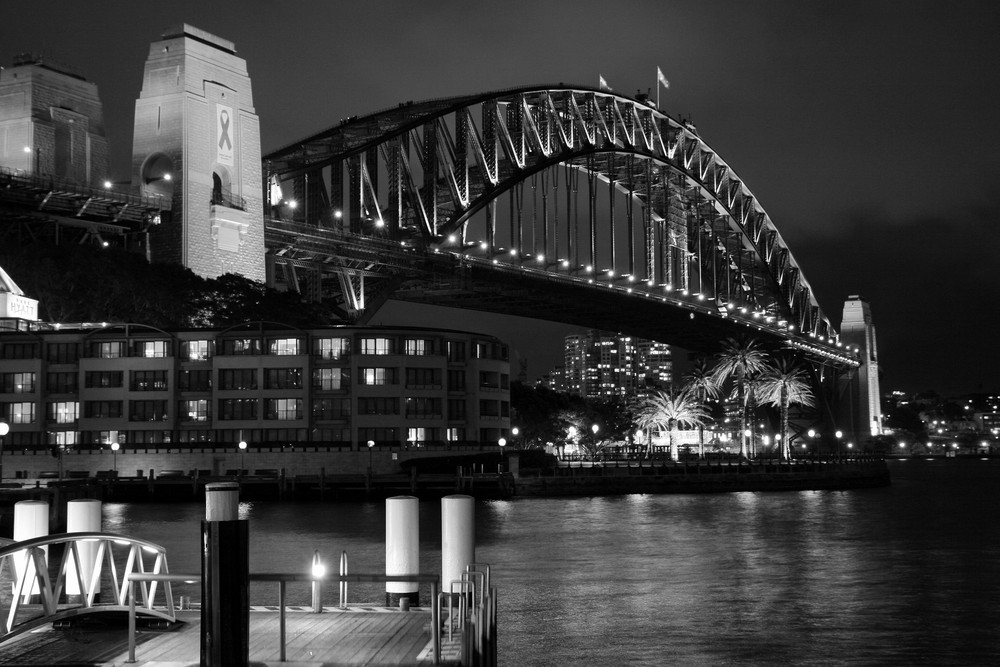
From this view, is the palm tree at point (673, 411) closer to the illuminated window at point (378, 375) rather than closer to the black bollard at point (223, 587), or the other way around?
the illuminated window at point (378, 375)

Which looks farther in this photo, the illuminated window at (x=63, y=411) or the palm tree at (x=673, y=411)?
the palm tree at (x=673, y=411)

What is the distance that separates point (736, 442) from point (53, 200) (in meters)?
130

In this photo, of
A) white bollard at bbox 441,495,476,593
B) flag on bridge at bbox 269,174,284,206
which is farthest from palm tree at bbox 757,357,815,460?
white bollard at bbox 441,495,476,593

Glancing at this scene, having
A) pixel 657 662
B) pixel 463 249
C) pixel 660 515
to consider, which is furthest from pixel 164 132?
pixel 657 662

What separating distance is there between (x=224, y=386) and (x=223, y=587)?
7123 centimetres

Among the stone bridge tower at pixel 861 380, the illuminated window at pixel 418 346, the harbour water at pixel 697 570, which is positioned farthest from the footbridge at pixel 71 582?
the stone bridge tower at pixel 861 380

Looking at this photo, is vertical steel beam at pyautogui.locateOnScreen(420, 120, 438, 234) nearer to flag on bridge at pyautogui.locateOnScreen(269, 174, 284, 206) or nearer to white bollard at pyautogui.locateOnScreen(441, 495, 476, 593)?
flag on bridge at pyautogui.locateOnScreen(269, 174, 284, 206)

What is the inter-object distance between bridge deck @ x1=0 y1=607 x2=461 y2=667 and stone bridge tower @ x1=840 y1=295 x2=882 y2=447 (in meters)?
155

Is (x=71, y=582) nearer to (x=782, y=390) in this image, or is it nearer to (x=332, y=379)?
(x=332, y=379)

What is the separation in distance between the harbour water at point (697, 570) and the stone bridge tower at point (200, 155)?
26.7 m

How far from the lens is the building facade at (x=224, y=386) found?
81.1 m

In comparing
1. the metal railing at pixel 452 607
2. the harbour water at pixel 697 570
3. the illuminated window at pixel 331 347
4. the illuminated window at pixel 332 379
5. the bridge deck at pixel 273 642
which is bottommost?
the harbour water at pixel 697 570

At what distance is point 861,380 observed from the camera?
167750mm

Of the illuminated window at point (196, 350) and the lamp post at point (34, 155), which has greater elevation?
the lamp post at point (34, 155)
